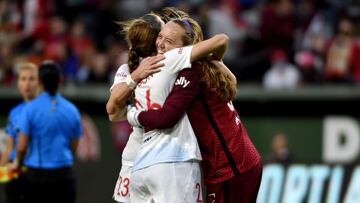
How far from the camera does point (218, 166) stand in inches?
247

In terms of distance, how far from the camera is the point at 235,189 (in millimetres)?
6297

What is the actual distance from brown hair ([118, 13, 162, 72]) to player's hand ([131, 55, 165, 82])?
0.17m

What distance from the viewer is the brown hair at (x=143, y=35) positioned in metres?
6.45

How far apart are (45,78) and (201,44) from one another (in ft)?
8.73

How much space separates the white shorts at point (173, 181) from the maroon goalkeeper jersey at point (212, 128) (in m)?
0.13

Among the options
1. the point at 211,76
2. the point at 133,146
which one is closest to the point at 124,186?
the point at 133,146

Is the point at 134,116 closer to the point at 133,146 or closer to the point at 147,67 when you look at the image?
the point at 147,67

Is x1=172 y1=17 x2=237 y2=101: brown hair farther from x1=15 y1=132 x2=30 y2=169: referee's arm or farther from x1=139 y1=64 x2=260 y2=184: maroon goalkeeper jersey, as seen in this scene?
x1=15 y1=132 x2=30 y2=169: referee's arm

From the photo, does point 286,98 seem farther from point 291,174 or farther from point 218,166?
point 218,166

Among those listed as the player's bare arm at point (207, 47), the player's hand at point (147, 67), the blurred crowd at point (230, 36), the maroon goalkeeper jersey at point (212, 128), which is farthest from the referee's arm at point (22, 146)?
the blurred crowd at point (230, 36)

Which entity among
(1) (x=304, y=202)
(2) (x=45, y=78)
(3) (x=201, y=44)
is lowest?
(1) (x=304, y=202)

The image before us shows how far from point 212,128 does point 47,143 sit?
264 centimetres

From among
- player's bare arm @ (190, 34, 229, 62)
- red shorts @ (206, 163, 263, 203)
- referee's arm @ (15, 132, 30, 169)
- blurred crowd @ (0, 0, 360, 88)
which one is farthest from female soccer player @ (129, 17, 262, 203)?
blurred crowd @ (0, 0, 360, 88)

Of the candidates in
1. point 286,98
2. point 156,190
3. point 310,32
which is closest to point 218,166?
point 156,190
